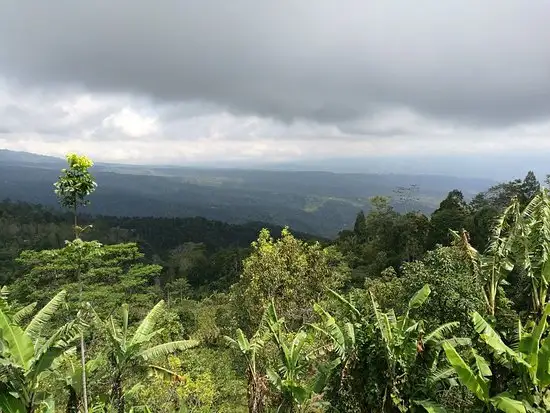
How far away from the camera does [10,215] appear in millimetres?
104125

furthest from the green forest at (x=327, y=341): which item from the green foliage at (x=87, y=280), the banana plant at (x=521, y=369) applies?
the green foliage at (x=87, y=280)

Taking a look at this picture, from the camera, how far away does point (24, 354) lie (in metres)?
8.48

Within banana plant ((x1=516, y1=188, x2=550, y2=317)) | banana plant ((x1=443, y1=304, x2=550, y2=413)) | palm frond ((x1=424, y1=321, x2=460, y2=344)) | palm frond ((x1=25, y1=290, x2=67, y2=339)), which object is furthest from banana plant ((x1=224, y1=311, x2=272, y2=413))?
banana plant ((x1=516, y1=188, x2=550, y2=317))

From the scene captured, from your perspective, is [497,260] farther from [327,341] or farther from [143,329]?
[143,329]

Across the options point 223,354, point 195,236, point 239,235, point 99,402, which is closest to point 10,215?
point 195,236

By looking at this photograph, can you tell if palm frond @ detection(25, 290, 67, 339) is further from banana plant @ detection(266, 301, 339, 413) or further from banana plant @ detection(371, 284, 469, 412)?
banana plant @ detection(371, 284, 469, 412)

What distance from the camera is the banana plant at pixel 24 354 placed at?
8406mm

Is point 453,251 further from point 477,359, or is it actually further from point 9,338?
point 9,338

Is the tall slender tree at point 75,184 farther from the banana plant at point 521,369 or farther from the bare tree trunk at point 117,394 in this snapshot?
the banana plant at point 521,369

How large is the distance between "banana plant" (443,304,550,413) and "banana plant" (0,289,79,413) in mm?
7576

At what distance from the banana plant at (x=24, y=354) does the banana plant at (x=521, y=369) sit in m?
7.58

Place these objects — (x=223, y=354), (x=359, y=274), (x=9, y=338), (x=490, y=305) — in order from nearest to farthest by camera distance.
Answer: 1. (x=9, y=338)
2. (x=490, y=305)
3. (x=223, y=354)
4. (x=359, y=274)

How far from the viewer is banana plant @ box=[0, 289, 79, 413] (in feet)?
27.6

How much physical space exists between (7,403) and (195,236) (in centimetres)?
11650
